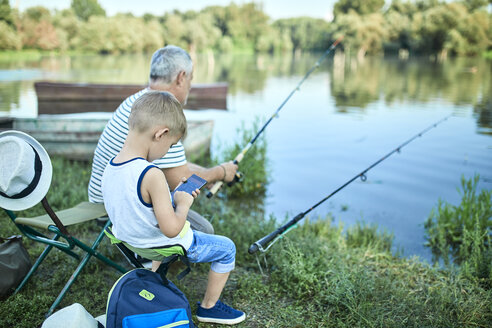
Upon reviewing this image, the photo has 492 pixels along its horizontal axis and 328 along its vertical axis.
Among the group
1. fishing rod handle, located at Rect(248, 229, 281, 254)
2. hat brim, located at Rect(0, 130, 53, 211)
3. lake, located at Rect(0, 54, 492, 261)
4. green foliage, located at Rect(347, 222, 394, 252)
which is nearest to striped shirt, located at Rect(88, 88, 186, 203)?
hat brim, located at Rect(0, 130, 53, 211)

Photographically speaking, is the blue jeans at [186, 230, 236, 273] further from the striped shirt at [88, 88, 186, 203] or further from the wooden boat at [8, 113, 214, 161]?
the wooden boat at [8, 113, 214, 161]

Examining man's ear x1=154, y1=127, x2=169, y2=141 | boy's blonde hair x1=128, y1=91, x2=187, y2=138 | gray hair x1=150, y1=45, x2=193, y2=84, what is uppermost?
gray hair x1=150, y1=45, x2=193, y2=84

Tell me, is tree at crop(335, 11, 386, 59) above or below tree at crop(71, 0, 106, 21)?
below

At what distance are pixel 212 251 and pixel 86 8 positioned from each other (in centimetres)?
10458

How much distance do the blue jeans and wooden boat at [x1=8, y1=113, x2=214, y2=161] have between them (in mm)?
5223

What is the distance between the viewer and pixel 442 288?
3500mm

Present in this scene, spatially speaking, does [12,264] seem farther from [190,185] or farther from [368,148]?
[368,148]

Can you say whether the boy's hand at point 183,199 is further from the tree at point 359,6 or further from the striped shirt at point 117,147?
the tree at point 359,6

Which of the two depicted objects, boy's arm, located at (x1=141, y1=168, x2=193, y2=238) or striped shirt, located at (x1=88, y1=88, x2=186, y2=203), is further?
striped shirt, located at (x1=88, y1=88, x2=186, y2=203)

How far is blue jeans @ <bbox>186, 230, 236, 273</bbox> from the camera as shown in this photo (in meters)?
2.60

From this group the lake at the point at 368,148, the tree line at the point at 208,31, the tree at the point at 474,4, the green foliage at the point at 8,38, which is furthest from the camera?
the tree at the point at 474,4

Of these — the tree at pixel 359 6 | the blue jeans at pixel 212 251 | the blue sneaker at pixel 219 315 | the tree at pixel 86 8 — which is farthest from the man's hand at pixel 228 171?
the tree at pixel 359 6

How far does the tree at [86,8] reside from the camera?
90.6 metres

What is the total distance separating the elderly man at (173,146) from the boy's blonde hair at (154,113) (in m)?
0.78
